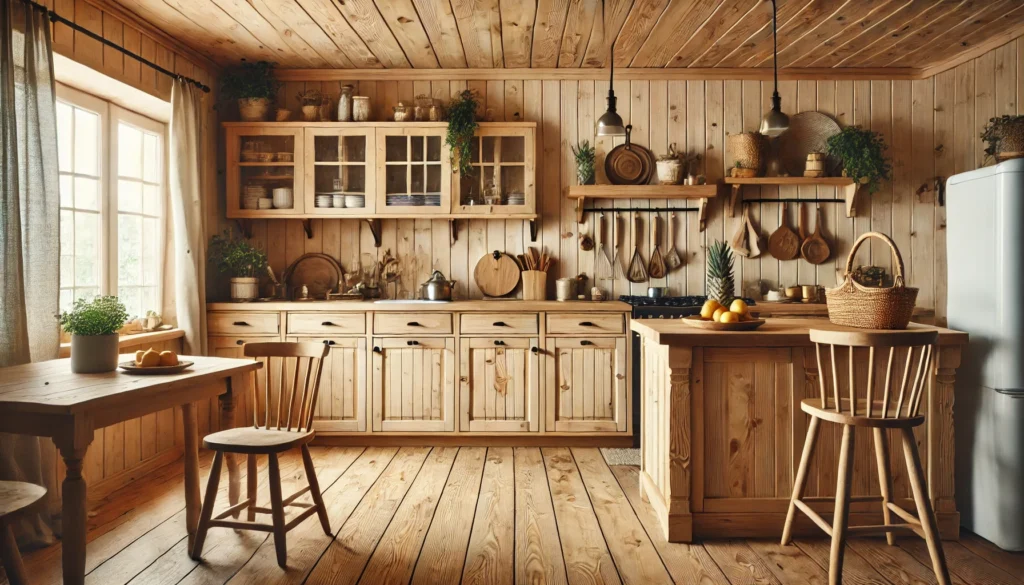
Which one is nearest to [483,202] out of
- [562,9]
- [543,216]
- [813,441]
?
[543,216]

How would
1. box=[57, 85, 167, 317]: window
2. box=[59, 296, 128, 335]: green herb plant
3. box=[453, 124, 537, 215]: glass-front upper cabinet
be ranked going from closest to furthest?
box=[59, 296, 128, 335]: green herb plant < box=[57, 85, 167, 317]: window < box=[453, 124, 537, 215]: glass-front upper cabinet

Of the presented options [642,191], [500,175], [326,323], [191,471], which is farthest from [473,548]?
[642,191]

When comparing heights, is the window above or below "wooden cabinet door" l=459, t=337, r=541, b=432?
above

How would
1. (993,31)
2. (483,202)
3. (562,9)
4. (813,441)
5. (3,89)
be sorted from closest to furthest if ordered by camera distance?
(813,441), (3,89), (562,9), (993,31), (483,202)

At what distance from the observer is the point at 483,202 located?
4.39 m

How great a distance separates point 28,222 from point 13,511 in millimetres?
1532

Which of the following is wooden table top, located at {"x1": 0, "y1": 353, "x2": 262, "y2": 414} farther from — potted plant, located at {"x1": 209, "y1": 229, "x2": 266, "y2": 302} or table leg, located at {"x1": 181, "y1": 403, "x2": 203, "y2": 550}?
potted plant, located at {"x1": 209, "y1": 229, "x2": 266, "y2": 302}

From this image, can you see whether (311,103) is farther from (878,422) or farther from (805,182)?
(878,422)

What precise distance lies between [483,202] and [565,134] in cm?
82

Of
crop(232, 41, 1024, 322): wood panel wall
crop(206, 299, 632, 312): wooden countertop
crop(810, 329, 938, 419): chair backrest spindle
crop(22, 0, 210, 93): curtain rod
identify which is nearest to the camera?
crop(810, 329, 938, 419): chair backrest spindle

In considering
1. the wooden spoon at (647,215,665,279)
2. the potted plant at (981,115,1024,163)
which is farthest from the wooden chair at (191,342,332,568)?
the potted plant at (981,115,1024,163)

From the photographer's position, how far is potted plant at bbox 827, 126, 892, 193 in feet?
14.2

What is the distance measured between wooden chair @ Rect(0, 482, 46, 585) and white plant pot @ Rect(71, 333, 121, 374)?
531 mm

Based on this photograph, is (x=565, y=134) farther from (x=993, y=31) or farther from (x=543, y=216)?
(x=993, y=31)
